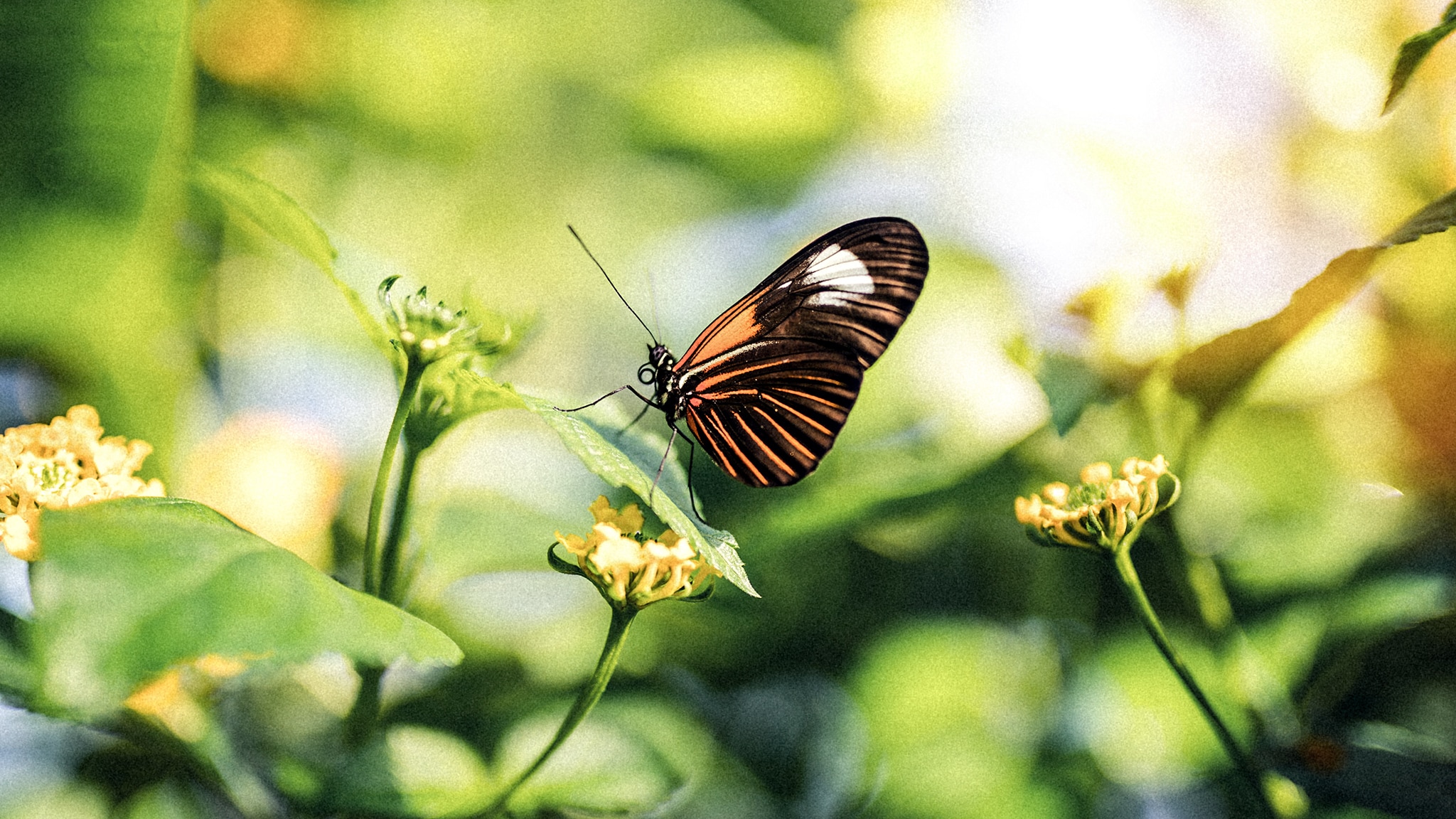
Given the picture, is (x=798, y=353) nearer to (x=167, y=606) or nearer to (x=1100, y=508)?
(x=1100, y=508)

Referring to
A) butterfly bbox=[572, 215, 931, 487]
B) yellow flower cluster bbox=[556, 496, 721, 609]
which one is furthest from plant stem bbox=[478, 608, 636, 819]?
butterfly bbox=[572, 215, 931, 487]

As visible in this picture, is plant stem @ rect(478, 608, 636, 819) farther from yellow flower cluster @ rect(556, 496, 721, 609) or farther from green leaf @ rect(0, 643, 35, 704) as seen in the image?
green leaf @ rect(0, 643, 35, 704)

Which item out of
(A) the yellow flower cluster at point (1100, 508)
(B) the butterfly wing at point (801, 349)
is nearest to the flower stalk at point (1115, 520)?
(A) the yellow flower cluster at point (1100, 508)

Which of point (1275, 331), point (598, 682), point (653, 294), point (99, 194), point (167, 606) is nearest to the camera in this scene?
point (167, 606)

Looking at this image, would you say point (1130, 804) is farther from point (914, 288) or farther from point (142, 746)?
point (142, 746)

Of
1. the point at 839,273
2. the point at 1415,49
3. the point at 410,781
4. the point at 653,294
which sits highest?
the point at 1415,49

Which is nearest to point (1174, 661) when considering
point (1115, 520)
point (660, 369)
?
point (1115, 520)

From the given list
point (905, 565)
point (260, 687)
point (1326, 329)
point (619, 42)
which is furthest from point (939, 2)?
point (260, 687)
